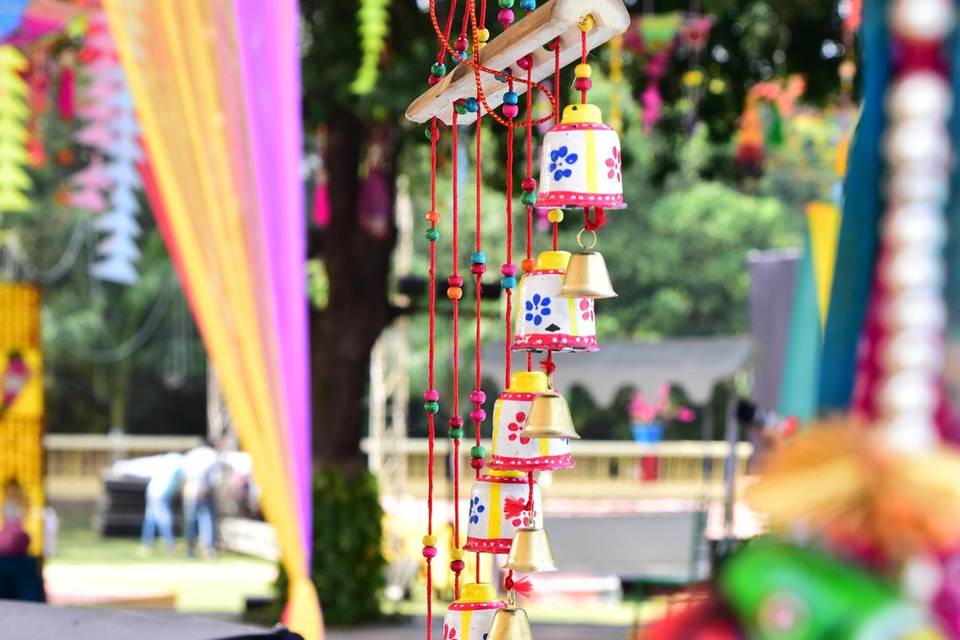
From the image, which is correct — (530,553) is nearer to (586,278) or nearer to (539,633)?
(586,278)

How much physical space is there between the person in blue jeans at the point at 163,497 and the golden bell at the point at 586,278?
13.0 m

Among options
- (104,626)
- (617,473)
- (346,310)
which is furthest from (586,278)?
(617,473)

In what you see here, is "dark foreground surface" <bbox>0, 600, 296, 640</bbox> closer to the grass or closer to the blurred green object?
the blurred green object

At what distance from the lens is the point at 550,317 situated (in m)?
2.28

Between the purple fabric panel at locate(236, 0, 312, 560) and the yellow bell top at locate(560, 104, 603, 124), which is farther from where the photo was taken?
the purple fabric panel at locate(236, 0, 312, 560)

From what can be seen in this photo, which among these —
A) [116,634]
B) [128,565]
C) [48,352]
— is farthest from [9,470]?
[48,352]

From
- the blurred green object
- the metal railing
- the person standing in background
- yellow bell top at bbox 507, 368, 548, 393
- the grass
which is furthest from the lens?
the metal railing

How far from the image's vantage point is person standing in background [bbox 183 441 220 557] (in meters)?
14.3

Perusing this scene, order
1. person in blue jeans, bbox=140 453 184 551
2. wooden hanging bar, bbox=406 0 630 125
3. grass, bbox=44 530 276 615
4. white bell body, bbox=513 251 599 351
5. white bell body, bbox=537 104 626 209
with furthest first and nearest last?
person in blue jeans, bbox=140 453 184 551
grass, bbox=44 530 276 615
white bell body, bbox=513 251 599 351
white bell body, bbox=537 104 626 209
wooden hanging bar, bbox=406 0 630 125

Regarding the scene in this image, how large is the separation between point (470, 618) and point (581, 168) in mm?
779

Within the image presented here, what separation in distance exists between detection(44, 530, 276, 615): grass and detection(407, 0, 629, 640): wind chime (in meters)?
7.59

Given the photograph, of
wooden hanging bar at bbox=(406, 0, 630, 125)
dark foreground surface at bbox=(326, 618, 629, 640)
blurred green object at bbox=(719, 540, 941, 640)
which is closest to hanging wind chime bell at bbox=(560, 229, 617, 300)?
wooden hanging bar at bbox=(406, 0, 630, 125)

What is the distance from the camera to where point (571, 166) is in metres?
2.09

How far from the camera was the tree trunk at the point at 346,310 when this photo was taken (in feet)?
28.2
